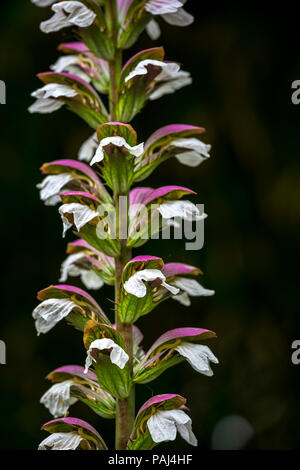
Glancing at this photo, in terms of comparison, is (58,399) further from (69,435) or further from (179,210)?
(179,210)

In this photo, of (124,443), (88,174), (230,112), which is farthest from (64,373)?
(230,112)

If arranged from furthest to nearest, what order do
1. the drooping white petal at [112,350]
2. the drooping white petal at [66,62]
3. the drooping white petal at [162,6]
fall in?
1. the drooping white petal at [66,62]
2. the drooping white petal at [162,6]
3. the drooping white petal at [112,350]

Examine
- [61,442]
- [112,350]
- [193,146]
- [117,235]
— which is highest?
[193,146]

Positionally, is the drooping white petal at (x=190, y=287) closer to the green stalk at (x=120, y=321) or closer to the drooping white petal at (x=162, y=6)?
the green stalk at (x=120, y=321)

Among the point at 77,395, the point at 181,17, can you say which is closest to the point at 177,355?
the point at 77,395

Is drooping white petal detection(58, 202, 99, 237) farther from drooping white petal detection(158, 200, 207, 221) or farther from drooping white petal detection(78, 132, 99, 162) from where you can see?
drooping white petal detection(78, 132, 99, 162)

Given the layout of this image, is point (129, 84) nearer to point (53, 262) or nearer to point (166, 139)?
point (166, 139)

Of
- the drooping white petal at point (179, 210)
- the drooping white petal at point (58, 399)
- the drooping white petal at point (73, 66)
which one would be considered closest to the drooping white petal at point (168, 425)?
the drooping white petal at point (58, 399)

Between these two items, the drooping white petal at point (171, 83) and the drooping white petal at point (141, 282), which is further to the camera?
the drooping white petal at point (171, 83)
